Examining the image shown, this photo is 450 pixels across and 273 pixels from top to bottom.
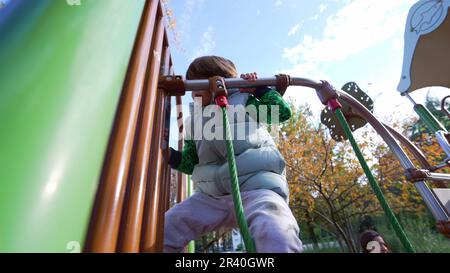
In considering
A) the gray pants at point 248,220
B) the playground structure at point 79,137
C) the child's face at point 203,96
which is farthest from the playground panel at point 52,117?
the child's face at point 203,96

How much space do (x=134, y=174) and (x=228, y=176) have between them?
400mm

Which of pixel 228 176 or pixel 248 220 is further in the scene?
pixel 228 176

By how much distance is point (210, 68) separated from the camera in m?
1.16

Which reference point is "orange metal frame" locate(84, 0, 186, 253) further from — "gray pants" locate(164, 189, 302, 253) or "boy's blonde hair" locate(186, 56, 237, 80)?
"boy's blonde hair" locate(186, 56, 237, 80)

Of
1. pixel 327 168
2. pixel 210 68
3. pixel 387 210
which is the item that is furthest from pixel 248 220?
pixel 327 168

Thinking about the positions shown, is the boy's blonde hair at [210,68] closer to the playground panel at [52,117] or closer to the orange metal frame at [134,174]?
the orange metal frame at [134,174]

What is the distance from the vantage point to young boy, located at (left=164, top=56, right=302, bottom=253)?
77 cm

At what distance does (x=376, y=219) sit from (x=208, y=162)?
12.1 m

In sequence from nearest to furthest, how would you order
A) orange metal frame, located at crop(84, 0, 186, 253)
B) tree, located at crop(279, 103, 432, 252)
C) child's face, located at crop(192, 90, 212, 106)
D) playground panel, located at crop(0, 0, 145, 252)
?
1. playground panel, located at crop(0, 0, 145, 252)
2. orange metal frame, located at crop(84, 0, 186, 253)
3. child's face, located at crop(192, 90, 212, 106)
4. tree, located at crop(279, 103, 432, 252)

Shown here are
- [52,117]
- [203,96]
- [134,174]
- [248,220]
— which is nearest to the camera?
[52,117]

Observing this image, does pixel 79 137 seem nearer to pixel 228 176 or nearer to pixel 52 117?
pixel 52 117

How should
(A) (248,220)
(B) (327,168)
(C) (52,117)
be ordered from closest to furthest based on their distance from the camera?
(C) (52,117), (A) (248,220), (B) (327,168)

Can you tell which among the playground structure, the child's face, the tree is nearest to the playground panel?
the playground structure

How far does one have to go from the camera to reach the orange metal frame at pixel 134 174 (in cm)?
41
